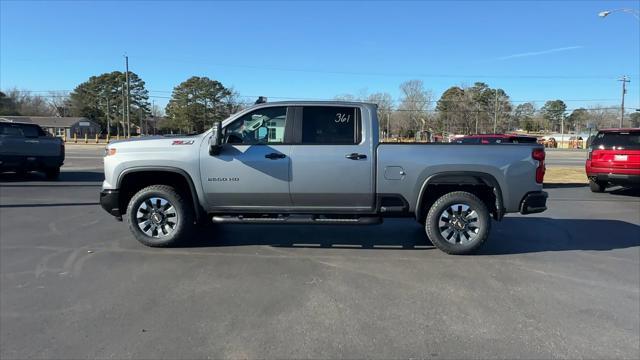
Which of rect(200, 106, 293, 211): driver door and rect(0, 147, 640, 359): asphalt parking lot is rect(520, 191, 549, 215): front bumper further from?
rect(200, 106, 293, 211): driver door

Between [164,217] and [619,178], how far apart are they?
1130 centimetres

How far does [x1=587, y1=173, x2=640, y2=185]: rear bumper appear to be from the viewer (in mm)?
11625

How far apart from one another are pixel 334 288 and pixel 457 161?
2.47m

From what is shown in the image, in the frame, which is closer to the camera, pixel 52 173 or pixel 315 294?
pixel 315 294

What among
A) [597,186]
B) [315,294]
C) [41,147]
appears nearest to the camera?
[315,294]

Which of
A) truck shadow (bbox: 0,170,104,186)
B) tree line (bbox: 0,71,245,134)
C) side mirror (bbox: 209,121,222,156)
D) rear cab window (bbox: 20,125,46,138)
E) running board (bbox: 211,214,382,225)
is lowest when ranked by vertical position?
truck shadow (bbox: 0,170,104,186)

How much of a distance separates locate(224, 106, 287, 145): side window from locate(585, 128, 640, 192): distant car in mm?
9863

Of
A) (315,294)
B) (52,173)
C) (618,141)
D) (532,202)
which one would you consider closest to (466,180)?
(532,202)

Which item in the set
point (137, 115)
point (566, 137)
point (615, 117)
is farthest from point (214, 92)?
point (615, 117)

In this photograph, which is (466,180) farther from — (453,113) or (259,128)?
(453,113)

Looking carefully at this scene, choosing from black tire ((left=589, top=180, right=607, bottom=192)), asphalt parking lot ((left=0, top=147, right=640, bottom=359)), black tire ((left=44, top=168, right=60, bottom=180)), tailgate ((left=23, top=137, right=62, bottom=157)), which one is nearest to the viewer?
asphalt parking lot ((left=0, top=147, right=640, bottom=359))

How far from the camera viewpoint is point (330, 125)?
6270mm

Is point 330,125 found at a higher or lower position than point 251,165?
higher

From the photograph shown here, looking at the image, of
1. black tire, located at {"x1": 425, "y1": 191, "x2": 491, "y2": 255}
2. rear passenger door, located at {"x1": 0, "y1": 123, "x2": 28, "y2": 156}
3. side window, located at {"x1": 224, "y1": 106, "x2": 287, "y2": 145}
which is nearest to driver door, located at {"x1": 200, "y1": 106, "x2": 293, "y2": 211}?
side window, located at {"x1": 224, "y1": 106, "x2": 287, "y2": 145}
